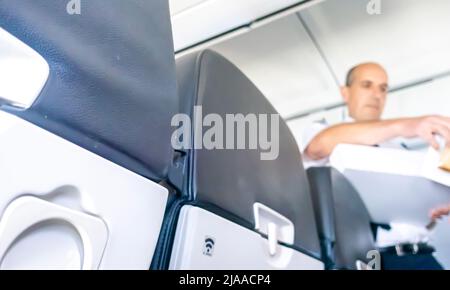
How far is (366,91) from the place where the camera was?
67.9 inches

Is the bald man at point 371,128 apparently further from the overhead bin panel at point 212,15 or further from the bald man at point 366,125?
the overhead bin panel at point 212,15

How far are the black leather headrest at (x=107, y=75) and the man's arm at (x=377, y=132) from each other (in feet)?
2.17

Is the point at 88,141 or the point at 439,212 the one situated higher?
the point at 439,212

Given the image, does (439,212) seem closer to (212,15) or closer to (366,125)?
(366,125)

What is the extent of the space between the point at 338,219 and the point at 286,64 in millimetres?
1224

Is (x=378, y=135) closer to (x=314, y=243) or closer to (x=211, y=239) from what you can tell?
(x=314, y=243)

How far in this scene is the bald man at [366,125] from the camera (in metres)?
0.95

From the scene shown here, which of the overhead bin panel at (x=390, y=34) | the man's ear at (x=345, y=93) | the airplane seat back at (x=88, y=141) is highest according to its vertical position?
the overhead bin panel at (x=390, y=34)

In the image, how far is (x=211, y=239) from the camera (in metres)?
0.53

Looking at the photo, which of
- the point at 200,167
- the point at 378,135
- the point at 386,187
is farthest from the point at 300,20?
the point at 200,167

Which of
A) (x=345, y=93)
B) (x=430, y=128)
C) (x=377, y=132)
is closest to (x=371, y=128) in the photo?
(x=377, y=132)

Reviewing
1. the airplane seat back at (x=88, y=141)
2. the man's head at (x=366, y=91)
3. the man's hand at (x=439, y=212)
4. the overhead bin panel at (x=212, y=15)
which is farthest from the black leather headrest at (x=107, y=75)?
the man's head at (x=366, y=91)

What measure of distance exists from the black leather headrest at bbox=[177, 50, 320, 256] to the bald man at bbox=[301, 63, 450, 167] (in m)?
0.35

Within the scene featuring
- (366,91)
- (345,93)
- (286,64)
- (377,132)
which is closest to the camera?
(377,132)
